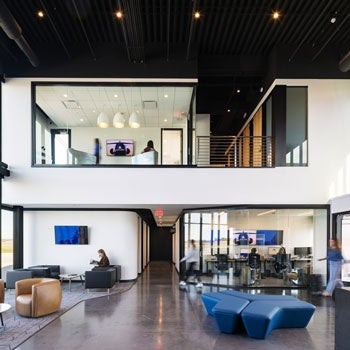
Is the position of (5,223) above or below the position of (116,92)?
below

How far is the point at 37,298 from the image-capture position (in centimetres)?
747

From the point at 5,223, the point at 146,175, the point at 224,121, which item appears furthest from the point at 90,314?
the point at 224,121

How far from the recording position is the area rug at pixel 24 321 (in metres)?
6.01

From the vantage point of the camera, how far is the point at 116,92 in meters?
10.2

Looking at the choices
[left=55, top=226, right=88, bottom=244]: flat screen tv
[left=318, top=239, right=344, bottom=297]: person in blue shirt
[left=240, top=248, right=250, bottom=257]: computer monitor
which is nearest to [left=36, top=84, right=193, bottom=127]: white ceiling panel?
[left=55, top=226, right=88, bottom=244]: flat screen tv

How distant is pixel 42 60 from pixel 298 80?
687 centimetres

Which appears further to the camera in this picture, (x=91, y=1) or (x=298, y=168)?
(x=298, y=168)

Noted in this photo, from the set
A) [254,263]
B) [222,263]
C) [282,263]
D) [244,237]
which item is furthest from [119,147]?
[282,263]

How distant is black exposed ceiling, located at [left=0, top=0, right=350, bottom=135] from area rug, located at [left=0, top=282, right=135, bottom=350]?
5.63m

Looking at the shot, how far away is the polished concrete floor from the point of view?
18.9 ft

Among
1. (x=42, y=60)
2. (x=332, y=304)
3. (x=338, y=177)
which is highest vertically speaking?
(x=42, y=60)

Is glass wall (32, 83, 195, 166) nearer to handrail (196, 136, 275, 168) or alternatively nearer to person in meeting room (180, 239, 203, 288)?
handrail (196, 136, 275, 168)

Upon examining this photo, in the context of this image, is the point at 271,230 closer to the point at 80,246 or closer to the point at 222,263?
the point at 222,263

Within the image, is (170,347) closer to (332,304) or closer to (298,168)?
(332,304)
